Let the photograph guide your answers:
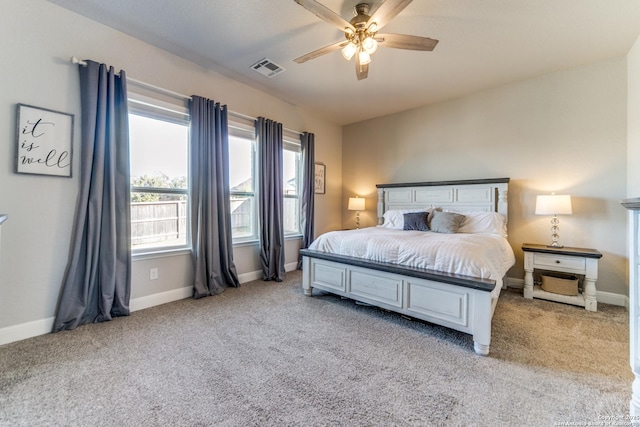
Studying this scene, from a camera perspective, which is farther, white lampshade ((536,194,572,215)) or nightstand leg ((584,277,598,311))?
white lampshade ((536,194,572,215))

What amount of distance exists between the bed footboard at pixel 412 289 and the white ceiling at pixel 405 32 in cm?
229

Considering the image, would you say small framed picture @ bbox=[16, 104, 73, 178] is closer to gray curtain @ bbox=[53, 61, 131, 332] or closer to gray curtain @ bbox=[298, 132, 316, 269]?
gray curtain @ bbox=[53, 61, 131, 332]

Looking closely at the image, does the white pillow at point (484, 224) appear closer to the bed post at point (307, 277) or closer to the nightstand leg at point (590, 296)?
the nightstand leg at point (590, 296)

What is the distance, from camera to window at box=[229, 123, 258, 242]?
3.76 meters

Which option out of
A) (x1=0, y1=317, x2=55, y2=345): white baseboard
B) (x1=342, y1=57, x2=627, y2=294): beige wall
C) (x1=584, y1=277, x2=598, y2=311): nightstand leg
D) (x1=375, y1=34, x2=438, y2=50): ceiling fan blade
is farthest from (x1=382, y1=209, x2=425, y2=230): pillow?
(x1=0, y1=317, x2=55, y2=345): white baseboard

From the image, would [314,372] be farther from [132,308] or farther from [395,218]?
[395,218]

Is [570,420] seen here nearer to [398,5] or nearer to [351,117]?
[398,5]

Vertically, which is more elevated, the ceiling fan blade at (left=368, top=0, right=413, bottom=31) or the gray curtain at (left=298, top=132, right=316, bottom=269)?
the ceiling fan blade at (left=368, top=0, right=413, bottom=31)

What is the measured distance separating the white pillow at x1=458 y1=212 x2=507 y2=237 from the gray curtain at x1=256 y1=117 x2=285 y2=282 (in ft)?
8.42

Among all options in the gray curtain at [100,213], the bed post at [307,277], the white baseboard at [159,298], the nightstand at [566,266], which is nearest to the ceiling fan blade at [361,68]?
the bed post at [307,277]

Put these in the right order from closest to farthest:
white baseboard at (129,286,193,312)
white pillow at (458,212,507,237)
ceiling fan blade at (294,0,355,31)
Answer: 1. ceiling fan blade at (294,0,355,31)
2. white baseboard at (129,286,193,312)
3. white pillow at (458,212,507,237)

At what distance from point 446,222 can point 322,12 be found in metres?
2.75

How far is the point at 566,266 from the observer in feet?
9.90

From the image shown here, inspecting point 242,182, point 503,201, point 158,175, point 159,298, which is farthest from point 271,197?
point 503,201
